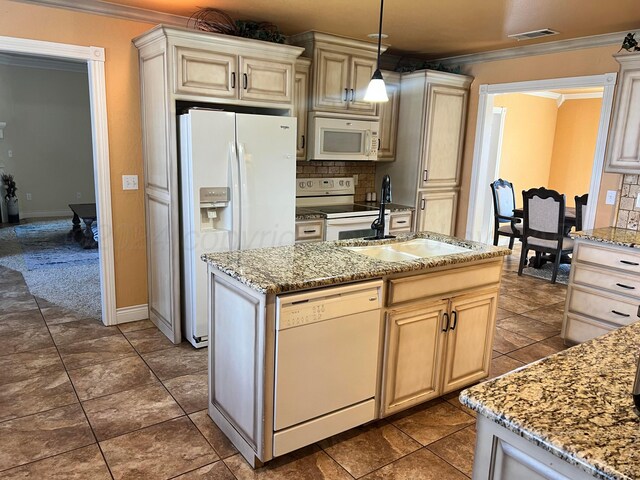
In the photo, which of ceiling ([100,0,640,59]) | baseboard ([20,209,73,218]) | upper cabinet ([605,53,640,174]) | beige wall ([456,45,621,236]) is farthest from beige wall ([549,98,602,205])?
baseboard ([20,209,73,218])

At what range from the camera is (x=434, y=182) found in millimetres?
5125

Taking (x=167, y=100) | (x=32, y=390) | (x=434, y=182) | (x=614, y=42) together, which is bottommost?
(x=32, y=390)

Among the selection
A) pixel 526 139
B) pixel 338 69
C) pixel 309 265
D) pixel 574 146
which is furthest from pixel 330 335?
pixel 574 146

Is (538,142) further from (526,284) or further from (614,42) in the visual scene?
(614,42)

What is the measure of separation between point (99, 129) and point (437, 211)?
3424 millimetres

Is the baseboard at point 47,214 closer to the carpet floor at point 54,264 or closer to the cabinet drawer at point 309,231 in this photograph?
the carpet floor at point 54,264

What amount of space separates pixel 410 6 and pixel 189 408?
3.04 m

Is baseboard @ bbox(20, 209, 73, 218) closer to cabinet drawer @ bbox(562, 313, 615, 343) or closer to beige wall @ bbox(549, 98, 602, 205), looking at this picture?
cabinet drawer @ bbox(562, 313, 615, 343)

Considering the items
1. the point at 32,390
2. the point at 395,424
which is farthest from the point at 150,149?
the point at 395,424

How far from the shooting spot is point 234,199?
11.3 feet

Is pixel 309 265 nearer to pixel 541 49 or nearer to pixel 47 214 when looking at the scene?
pixel 541 49

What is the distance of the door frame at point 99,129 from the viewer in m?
3.33

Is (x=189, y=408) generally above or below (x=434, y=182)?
below

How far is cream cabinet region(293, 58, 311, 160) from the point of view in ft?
13.6
